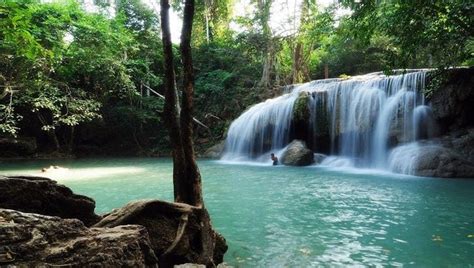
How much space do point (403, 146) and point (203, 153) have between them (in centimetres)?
1311

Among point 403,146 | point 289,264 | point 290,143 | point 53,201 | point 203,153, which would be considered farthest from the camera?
point 203,153

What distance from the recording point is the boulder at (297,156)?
56.9 ft

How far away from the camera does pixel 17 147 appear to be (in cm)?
2377

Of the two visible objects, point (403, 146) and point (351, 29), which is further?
point (403, 146)

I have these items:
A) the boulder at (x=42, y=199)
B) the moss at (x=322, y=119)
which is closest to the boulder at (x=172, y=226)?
the boulder at (x=42, y=199)

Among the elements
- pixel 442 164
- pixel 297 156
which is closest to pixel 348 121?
pixel 297 156

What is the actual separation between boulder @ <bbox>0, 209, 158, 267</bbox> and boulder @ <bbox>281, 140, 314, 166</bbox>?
1459 centimetres

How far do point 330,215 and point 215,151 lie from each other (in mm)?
16480

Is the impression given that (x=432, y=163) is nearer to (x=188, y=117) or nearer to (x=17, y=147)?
(x=188, y=117)

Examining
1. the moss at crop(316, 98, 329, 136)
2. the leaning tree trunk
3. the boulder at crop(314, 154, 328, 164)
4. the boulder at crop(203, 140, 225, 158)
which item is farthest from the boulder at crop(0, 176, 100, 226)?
the boulder at crop(203, 140, 225, 158)

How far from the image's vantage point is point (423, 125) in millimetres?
15711

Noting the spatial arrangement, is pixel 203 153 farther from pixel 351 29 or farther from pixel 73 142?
pixel 351 29

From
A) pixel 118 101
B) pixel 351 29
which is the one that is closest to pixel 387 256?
pixel 351 29

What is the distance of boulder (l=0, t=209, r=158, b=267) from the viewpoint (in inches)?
95.7
